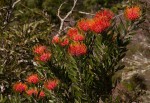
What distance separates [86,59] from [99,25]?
397 mm

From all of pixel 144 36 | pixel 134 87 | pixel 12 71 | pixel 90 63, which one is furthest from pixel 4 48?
pixel 90 63

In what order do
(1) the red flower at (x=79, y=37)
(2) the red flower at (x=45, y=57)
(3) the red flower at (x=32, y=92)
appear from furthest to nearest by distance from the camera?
(3) the red flower at (x=32, y=92)
(2) the red flower at (x=45, y=57)
(1) the red flower at (x=79, y=37)

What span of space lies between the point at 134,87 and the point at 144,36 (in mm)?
1646

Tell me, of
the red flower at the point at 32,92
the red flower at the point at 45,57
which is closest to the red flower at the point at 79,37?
the red flower at the point at 45,57

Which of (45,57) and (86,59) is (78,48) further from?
(45,57)

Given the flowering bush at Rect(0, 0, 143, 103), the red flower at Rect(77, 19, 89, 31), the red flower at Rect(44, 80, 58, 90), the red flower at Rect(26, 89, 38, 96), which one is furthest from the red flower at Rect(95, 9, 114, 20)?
the red flower at Rect(26, 89, 38, 96)

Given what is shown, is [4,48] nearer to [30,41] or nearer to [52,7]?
[30,41]

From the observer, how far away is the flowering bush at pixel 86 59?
3.72m

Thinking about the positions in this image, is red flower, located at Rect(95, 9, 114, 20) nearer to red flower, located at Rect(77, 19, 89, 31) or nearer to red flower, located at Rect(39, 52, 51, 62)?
red flower, located at Rect(77, 19, 89, 31)

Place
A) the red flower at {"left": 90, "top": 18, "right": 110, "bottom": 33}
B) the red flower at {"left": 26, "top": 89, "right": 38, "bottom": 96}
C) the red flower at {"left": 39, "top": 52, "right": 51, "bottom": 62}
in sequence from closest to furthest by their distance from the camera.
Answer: the red flower at {"left": 90, "top": 18, "right": 110, "bottom": 33}
the red flower at {"left": 39, "top": 52, "right": 51, "bottom": 62}
the red flower at {"left": 26, "top": 89, "right": 38, "bottom": 96}

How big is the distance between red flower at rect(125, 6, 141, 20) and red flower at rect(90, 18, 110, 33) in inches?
8.4

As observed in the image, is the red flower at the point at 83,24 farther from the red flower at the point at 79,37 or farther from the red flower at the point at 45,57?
the red flower at the point at 45,57

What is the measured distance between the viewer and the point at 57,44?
407cm

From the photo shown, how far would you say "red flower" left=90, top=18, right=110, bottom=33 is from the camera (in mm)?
3619
